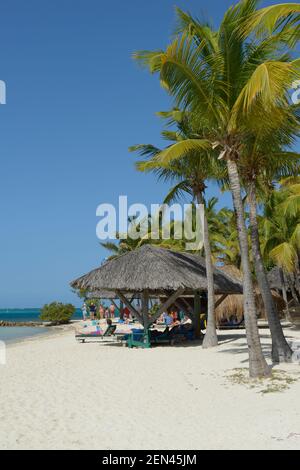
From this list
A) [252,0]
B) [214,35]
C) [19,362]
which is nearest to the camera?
[252,0]

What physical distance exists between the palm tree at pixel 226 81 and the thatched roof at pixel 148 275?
6046 mm

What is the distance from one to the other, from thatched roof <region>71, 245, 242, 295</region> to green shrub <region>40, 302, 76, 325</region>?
28426mm

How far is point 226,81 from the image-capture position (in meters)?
9.10

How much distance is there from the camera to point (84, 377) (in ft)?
32.2

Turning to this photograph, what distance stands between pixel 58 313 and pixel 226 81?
37.8 metres

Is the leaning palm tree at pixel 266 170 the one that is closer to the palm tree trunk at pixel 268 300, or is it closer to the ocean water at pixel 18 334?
the palm tree trunk at pixel 268 300

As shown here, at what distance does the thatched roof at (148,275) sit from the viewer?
1488 cm

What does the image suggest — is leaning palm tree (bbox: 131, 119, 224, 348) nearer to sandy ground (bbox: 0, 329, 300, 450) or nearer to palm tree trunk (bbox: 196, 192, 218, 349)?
palm tree trunk (bbox: 196, 192, 218, 349)

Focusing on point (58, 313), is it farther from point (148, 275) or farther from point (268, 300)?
point (268, 300)

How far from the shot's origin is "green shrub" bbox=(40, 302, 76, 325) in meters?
43.7

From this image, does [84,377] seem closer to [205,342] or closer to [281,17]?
[205,342]

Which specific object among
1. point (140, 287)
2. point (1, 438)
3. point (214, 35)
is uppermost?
point (214, 35)

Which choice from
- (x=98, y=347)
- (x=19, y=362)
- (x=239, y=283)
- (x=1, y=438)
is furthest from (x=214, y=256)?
(x=1, y=438)

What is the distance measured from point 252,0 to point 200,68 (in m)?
1.53
